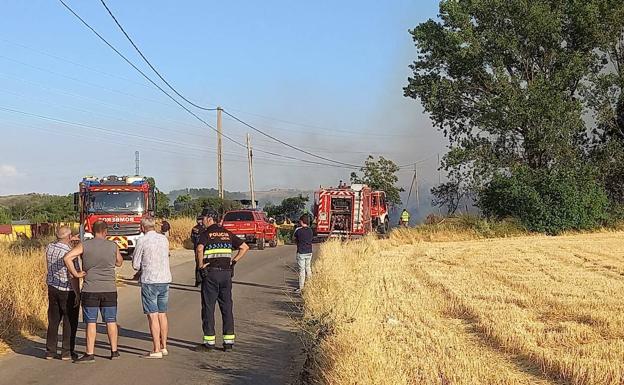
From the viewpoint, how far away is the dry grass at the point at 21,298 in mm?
12008

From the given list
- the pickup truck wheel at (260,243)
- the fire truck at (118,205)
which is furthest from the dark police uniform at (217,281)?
the pickup truck wheel at (260,243)

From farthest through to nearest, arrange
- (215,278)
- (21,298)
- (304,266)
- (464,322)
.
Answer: (304,266), (21,298), (464,322), (215,278)

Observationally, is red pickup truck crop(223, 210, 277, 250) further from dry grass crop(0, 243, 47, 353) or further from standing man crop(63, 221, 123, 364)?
standing man crop(63, 221, 123, 364)

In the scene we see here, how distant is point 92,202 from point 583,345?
19990mm

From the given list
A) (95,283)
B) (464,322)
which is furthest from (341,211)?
(95,283)

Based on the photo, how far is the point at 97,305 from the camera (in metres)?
→ 10.2

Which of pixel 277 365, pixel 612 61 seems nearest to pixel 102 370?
pixel 277 365

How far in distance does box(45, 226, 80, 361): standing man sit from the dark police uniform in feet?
5.91

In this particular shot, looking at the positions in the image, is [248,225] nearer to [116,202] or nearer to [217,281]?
[116,202]

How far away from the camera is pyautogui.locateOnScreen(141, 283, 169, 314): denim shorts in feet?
34.4

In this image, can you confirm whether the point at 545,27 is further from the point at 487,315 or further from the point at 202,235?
the point at 202,235

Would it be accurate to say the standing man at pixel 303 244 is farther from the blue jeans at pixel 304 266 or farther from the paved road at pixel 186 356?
the paved road at pixel 186 356

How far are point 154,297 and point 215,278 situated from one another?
93 cm

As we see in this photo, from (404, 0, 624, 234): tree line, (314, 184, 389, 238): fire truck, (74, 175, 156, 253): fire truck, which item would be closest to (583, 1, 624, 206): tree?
(404, 0, 624, 234): tree line
